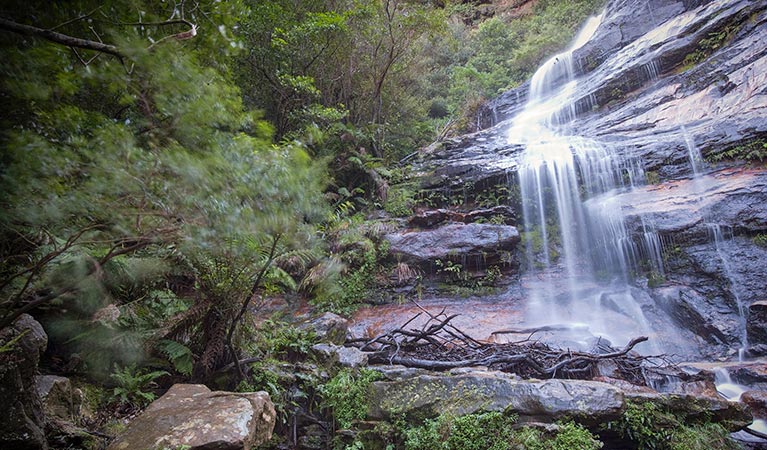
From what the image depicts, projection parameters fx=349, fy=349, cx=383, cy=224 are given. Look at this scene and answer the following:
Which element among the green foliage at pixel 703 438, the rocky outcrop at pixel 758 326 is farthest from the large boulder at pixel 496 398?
the rocky outcrop at pixel 758 326

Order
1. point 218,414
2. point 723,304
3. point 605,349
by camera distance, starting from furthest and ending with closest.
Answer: point 723,304, point 605,349, point 218,414

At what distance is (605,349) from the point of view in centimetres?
505

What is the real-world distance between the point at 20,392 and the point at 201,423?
1.07m

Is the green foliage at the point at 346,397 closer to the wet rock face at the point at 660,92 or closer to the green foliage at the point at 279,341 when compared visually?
the green foliage at the point at 279,341

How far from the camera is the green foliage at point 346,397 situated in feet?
11.4

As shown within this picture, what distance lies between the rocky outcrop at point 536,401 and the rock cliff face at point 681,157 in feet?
9.60

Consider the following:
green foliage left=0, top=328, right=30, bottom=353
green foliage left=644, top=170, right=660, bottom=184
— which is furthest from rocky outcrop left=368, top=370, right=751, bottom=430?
green foliage left=644, top=170, right=660, bottom=184

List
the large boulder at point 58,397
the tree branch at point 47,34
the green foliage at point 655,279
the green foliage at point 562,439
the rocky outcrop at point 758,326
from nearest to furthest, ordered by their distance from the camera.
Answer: the tree branch at point 47,34 → the large boulder at point 58,397 → the green foliage at point 562,439 → the rocky outcrop at point 758,326 → the green foliage at point 655,279

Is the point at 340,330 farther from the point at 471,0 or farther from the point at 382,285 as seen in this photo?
the point at 471,0

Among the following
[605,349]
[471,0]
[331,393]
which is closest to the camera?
[331,393]

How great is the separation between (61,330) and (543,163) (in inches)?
419

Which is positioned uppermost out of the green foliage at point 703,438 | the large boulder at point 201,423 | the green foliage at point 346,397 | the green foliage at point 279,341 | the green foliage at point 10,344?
the green foliage at point 10,344

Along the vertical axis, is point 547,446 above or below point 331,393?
below

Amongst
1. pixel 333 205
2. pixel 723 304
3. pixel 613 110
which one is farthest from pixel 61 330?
pixel 613 110
